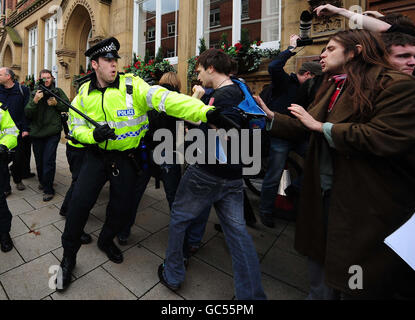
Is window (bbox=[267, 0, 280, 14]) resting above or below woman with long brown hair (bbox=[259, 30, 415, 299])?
above

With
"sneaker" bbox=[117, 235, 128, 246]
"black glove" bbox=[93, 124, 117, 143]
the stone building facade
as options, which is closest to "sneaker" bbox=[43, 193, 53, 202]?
"sneaker" bbox=[117, 235, 128, 246]

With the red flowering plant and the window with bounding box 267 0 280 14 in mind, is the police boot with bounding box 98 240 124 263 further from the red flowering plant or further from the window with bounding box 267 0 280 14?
the window with bounding box 267 0 280 14

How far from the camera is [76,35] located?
932cm

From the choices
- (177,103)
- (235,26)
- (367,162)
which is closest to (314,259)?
(367,162)

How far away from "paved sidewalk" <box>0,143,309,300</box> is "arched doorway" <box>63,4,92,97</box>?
8.15m

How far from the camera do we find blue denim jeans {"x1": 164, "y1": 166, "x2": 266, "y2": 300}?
5.21ft

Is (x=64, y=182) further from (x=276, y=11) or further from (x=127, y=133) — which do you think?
(x=276, y=11)

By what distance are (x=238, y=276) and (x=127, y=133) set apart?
1.44 metres

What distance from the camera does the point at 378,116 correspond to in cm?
115

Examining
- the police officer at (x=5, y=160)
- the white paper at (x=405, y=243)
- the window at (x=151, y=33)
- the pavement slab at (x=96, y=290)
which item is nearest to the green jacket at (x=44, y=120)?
the police officer at (x=5, y=160)

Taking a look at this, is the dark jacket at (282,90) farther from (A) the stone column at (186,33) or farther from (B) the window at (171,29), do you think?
(B) the window at (171,29)

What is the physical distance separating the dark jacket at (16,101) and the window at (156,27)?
Result: 3407 millimetres

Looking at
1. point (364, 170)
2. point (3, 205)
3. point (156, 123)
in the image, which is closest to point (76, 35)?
point (3, 205)

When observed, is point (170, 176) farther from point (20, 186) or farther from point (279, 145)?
point (20, 186)
